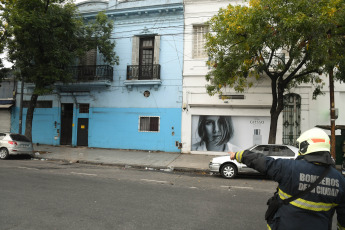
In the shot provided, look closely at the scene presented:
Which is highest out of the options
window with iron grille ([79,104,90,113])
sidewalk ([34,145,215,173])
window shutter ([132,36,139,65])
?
window shutter ([132,36,139,65])

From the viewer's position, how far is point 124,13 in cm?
1628

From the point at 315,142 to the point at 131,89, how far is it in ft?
48.3

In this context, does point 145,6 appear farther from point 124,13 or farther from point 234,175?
point 234,175

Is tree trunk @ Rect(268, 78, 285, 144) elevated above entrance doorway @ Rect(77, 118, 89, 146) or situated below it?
above

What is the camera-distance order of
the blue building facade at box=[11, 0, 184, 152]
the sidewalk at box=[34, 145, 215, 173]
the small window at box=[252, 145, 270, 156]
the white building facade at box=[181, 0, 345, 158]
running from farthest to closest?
the blue building facade at box=[11, 0, 184, 152] < the white building facade at box=[181, 0, 345, 158] < the sidewalk at box=[34, 145, 215, 173] < the small window at box=[252, 145, 270, 156]

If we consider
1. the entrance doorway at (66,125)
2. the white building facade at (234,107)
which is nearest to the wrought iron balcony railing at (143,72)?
the white building facade at (234,107)

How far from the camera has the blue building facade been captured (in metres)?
15.5

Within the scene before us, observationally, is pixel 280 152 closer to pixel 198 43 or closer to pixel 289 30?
pixel 289 30

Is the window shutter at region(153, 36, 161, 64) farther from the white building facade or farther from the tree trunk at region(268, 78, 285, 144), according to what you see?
the tree trunk at region(268, 78, 285, 144)

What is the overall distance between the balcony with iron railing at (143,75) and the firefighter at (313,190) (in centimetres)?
1353

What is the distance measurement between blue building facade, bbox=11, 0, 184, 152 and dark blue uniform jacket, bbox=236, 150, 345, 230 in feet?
42.8

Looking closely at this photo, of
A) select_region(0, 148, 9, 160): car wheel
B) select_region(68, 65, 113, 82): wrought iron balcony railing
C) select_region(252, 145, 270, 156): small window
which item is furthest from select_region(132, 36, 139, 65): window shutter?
select_region(252, 145, 270, 156): small window

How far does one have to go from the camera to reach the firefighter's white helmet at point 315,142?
6.81 ft

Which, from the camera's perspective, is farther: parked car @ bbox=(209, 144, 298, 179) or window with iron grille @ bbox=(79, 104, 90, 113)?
window with iron grille @ bbox=(79, 104, 90, 113)
